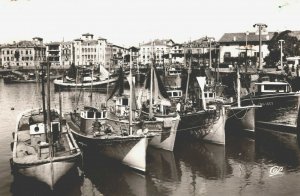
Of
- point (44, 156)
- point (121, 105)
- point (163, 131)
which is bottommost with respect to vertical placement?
point (44, 156)

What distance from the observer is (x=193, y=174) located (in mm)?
25062

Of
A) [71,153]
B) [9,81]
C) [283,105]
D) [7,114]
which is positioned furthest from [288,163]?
[9,81]

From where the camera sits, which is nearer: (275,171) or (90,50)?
(275,171)

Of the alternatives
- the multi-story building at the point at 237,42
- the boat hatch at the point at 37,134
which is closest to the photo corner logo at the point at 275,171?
the boat hatch at the point at 37,134

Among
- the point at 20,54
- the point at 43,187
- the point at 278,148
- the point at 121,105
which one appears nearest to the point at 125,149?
the point at 43,187

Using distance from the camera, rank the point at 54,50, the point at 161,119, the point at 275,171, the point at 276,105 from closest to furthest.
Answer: the point at 275,171, the point at 161,119, the point at 276,105, the point at 54,50

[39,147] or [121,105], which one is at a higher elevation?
[121,105]

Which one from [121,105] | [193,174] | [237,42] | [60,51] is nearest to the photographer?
[193,174]

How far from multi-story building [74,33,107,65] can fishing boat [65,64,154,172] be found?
119 m

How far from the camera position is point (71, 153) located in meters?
22.8

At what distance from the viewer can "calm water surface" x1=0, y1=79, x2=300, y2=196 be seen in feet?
71.8

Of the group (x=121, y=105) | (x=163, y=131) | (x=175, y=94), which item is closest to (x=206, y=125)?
(x=163, y=131)

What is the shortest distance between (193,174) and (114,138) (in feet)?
18.3

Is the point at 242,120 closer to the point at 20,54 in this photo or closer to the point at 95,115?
the point at 95,115
